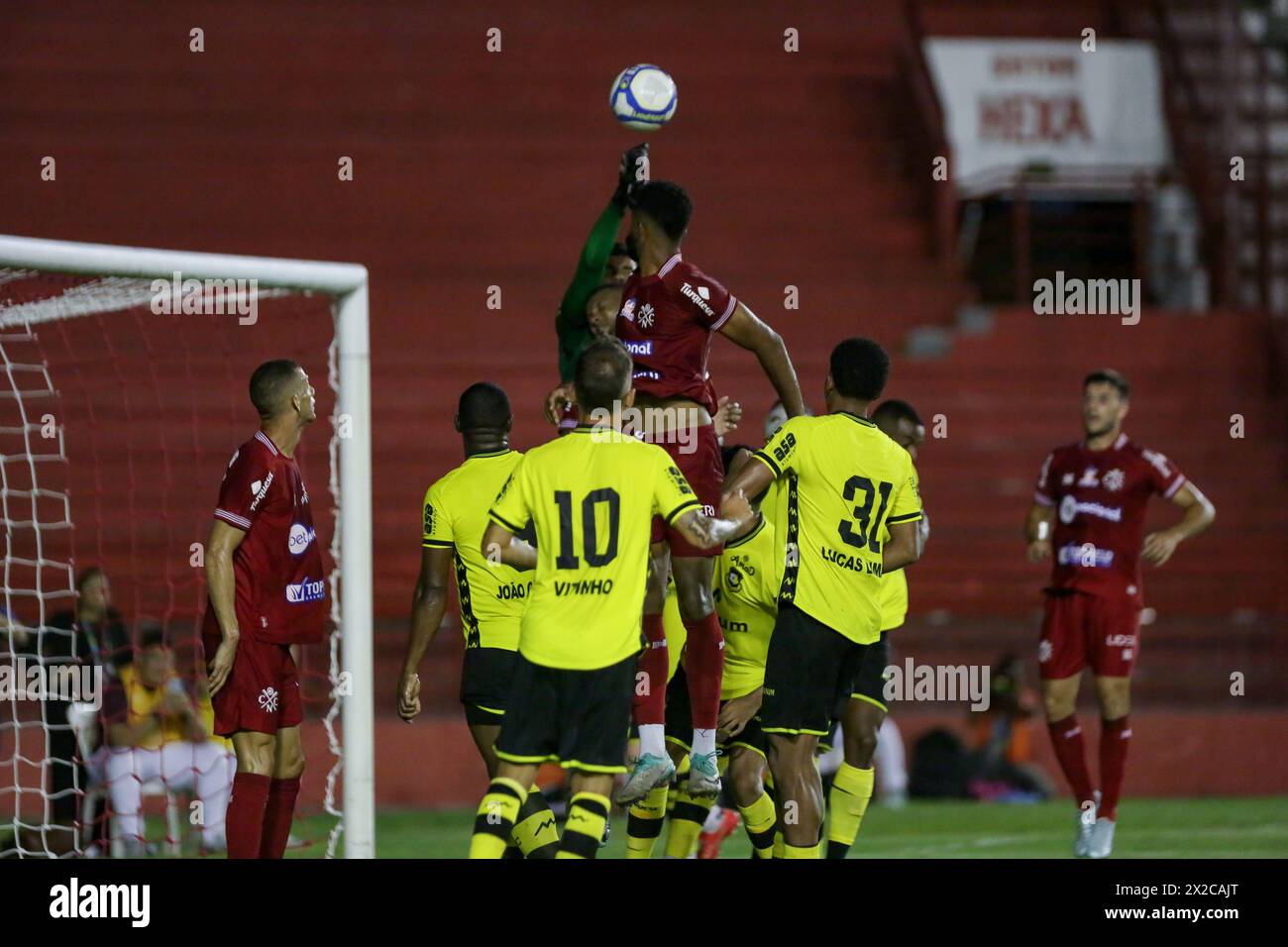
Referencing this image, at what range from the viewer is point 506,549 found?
6.70 meters

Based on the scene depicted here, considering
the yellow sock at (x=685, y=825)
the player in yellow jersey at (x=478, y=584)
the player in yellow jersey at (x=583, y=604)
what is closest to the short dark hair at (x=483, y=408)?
the player in yellow jersey at (x=478, y=584)

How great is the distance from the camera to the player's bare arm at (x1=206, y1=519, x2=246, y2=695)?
7.39m

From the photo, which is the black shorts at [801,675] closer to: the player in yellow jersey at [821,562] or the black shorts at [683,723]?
the player in yellow jersey at [821,562]

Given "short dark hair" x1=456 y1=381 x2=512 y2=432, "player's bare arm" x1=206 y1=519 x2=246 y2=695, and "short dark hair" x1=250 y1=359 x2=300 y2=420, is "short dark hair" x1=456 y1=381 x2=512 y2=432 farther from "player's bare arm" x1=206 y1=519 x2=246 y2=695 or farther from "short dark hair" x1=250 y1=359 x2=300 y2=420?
"player's bare arm" x1=206 y1=519 x2=246 y2=695

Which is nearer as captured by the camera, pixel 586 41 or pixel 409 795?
pixel 409 795

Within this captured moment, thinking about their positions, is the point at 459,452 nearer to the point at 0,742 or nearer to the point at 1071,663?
the point at 0,742

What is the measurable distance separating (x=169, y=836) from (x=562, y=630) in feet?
19.5

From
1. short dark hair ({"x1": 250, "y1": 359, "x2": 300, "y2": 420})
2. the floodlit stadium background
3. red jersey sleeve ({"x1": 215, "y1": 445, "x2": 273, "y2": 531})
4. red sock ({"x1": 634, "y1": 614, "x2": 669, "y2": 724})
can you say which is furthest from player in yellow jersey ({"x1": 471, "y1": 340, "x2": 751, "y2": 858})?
the floodlit stadium background

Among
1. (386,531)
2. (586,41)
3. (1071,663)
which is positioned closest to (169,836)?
(386,531)

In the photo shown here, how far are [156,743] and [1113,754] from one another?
5652 millimetres

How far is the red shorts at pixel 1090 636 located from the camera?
33.8ft

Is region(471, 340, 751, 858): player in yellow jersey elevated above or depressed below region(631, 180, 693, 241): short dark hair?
below

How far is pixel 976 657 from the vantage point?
14.6 meters

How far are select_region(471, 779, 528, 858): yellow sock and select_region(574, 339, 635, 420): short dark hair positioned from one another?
4.41ft
